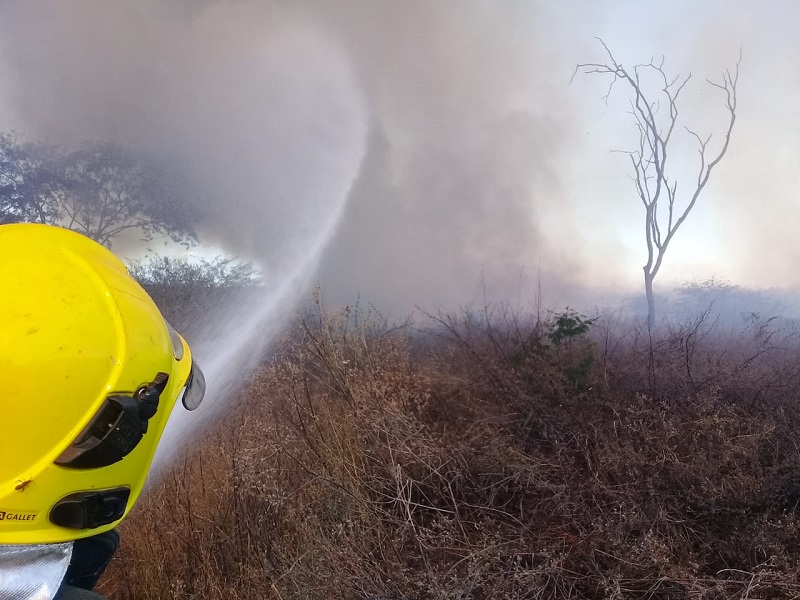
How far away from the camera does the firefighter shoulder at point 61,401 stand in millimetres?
1090

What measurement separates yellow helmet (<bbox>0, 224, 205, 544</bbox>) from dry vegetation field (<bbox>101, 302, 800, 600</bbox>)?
166 cm

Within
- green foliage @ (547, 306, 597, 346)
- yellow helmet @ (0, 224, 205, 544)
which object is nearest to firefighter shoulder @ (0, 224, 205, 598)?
yellow helmet @ (0, 224, 205, 544)

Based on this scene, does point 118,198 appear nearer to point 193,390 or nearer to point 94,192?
point 94,192

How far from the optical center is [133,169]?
7.64 m

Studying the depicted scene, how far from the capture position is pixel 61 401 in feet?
3.71

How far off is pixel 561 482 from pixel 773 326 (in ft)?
20.4

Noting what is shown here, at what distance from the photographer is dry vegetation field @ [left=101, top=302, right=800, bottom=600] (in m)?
2.55

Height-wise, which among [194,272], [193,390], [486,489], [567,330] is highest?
[567,330]

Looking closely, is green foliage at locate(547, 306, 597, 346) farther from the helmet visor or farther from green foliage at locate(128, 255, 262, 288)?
green foliage at locate(128, 255, 262, 288)

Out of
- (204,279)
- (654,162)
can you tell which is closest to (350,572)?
(204,279)

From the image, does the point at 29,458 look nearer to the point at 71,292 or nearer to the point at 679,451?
the point at 71,292

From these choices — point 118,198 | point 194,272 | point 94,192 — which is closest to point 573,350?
point 194,272

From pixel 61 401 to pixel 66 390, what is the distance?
28 millimetres

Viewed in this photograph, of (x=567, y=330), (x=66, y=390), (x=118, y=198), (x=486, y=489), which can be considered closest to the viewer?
(x=66, y=390)
